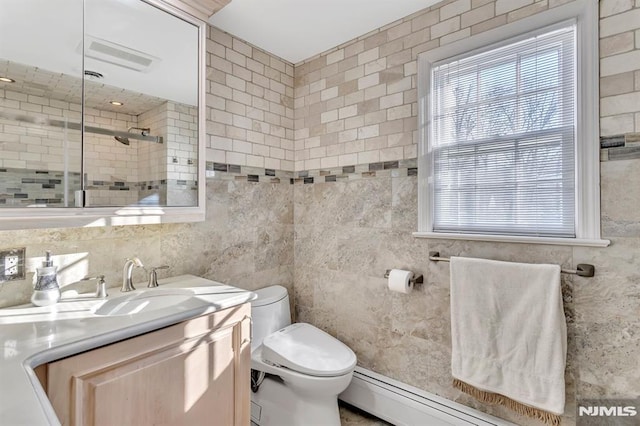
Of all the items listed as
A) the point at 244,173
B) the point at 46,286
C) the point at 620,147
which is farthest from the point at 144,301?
the point at 620,147

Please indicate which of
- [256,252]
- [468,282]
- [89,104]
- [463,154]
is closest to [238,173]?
[256,252]

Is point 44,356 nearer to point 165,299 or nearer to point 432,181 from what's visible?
point 165,299

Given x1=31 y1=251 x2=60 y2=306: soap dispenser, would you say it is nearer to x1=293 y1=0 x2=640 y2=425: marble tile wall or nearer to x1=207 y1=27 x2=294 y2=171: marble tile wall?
x1=207 y1=27 x2=294 y2=171: marble tile wall

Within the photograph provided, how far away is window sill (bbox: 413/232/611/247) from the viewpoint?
4.60 ft

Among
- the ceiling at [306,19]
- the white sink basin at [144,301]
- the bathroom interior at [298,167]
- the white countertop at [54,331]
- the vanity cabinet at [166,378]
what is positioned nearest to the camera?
the white countertop at [54,331]

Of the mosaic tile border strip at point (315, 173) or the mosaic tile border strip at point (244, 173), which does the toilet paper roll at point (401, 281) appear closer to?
the mosaic tile border strip at point (315, 173)

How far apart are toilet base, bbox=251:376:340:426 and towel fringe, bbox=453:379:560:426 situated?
69cm

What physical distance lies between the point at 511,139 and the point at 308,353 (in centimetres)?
158

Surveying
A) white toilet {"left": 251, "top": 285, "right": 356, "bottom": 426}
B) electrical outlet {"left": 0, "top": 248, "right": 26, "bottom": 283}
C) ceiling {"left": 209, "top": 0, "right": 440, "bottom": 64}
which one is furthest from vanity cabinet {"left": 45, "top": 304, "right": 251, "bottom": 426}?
ceiling {"left": 209, "top": 0, "right": 440, "bottom": 64}

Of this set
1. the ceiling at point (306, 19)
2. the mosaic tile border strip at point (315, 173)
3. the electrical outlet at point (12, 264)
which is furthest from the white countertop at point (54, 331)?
the ceiling at point (306, 19)

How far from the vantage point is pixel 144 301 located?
154 centimetres

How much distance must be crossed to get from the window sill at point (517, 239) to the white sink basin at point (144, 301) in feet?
4.37

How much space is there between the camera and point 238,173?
2.18m

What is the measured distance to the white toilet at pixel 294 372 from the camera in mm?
1695
